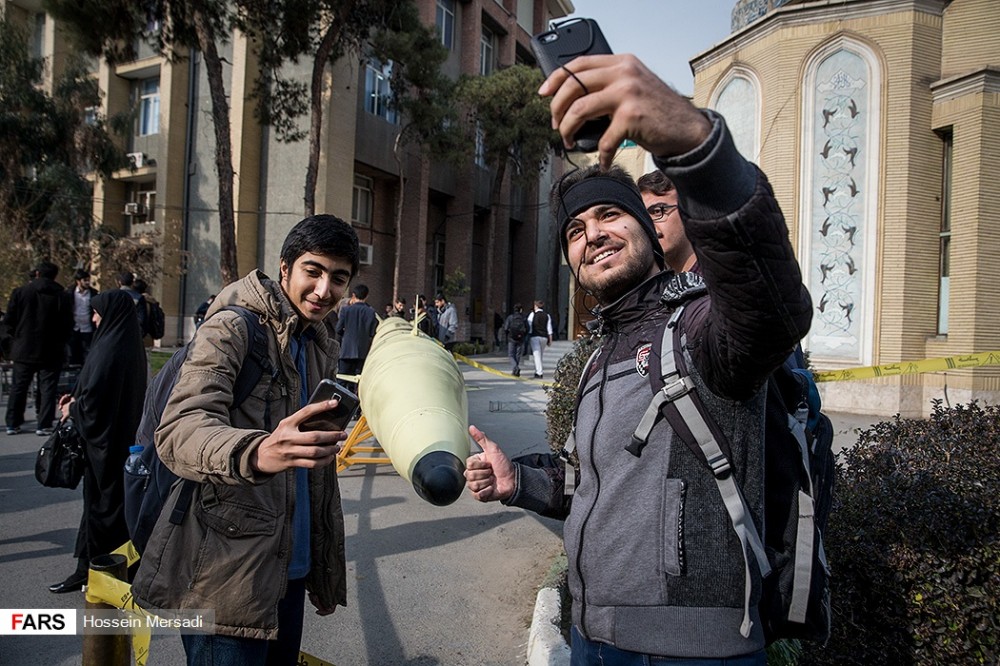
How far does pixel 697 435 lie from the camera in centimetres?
141

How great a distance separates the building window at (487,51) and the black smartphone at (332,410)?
105 ft

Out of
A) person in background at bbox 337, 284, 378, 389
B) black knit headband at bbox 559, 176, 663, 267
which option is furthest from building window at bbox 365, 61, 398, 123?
black knit headband at bbox 559, 176, 663, 267

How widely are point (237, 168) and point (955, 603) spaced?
2350 cm

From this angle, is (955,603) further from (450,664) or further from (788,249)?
(450,664)

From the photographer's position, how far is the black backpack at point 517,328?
56.7ft

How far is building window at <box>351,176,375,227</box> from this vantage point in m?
25.4

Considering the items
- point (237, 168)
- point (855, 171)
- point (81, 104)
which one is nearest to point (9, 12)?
point (81, 104)

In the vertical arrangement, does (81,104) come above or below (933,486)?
above

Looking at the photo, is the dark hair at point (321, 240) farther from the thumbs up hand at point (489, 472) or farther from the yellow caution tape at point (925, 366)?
the yellow caution tape at point (925, 366)

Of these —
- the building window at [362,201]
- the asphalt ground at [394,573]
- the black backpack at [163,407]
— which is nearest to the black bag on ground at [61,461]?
the asphalt ground at [394,573]

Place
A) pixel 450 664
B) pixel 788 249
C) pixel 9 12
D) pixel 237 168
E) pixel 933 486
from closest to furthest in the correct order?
pixel 788 249, pixel 933 486, pixel 450 664, pixel 237 168, pixel 9 12

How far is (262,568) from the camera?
196 centimetres

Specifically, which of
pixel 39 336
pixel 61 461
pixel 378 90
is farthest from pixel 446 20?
pixel 61 461

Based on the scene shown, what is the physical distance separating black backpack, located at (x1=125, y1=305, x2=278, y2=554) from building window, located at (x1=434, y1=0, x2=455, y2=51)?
95.0 ft
